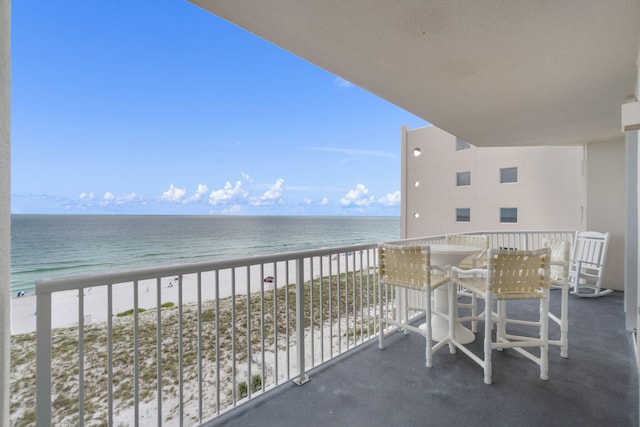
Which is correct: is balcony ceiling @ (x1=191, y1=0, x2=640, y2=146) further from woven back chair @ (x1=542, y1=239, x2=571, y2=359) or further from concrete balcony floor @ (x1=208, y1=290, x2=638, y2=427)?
concrete balcony floor @ (x1=208, y1=290, x2=638, y2=427)

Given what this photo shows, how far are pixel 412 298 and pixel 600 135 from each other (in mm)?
3728

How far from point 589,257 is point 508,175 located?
26.4ft

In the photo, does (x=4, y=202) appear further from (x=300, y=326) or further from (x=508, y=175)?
(x=508, y=175)

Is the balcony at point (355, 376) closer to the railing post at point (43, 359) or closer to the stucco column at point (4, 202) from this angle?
the railing post at point (43, 359)

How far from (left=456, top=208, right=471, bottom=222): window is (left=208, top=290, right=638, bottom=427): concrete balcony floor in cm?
1073

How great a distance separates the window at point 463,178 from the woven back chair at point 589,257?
28.1ft

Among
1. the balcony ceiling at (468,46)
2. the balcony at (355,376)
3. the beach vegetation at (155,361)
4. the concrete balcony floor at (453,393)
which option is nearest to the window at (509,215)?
the beach vegetation at (155,361)

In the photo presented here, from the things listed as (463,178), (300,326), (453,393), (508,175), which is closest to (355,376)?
(300,326)

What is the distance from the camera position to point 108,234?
96.4ft

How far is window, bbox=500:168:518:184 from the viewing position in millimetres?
11203

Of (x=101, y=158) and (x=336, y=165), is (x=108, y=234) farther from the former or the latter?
(x=336, y=165)

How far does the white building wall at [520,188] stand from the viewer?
4.57 metres

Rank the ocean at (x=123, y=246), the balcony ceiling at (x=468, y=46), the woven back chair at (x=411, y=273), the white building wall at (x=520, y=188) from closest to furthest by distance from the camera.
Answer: the balcony ceiling at (x=468, y=46), the woven back chair at (x=411, y=273), the white building wall at (x=520, y=188), the ocean at (x=123, y=246)

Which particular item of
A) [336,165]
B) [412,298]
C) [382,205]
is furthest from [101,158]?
[412,298]
